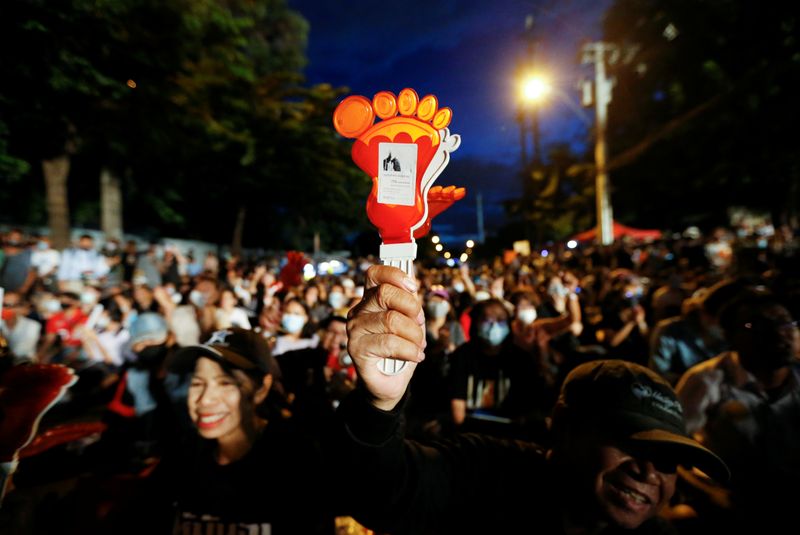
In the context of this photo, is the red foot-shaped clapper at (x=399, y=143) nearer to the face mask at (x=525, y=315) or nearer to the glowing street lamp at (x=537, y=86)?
the face mask at (x=525, y=315)

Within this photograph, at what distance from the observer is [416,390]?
597 centimetres

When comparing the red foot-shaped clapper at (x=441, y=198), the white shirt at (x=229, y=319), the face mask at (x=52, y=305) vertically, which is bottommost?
the white shirt at (x=229, y=319)

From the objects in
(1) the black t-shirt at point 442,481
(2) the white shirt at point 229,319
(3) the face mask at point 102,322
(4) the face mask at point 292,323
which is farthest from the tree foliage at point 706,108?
(3) the face mask at point 102,322

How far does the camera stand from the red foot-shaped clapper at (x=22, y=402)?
162cm

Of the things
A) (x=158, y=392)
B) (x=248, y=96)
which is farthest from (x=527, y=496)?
(x=248, y=96)

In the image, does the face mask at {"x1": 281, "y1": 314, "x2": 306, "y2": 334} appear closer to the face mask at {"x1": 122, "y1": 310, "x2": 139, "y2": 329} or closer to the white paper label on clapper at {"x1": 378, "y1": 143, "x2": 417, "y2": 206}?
the face mask at {"x1": 122, "y1": 310, "x2": 139, "y2": 329}

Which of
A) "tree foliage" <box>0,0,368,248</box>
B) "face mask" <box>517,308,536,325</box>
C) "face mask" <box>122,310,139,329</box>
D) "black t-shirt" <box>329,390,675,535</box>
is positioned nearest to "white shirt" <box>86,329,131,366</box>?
"face mask" <box>122,310,139,329</box>

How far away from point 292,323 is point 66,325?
3612mm

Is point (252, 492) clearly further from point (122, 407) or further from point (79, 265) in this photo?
point (79, 265)

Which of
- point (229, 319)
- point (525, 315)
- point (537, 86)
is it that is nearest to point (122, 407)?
point (229, 319)

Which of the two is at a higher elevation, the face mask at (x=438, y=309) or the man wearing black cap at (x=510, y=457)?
the face mask at (x=438, y=309)

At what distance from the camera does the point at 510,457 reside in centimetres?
179

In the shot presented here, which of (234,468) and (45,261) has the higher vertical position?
(45,261)

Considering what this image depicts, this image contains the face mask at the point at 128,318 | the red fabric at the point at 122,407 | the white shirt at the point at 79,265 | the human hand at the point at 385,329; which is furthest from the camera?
the white shirt at the point at 79,265
